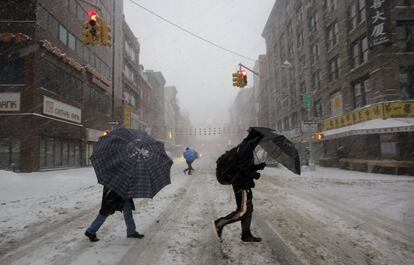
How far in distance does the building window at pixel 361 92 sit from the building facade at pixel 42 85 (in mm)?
17877

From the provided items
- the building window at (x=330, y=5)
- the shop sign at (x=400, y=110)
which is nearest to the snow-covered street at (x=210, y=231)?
the shop sign at (x=400, y=110)

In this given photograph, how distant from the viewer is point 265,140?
4988 mm

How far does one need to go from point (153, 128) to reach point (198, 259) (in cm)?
6365

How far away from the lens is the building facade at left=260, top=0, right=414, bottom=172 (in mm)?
20422

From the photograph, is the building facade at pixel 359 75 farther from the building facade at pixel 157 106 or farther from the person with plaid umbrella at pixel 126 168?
the building facade at pixel 157 106

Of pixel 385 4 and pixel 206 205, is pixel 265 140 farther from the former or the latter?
pixel 385 4

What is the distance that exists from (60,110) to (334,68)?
76.3 feet

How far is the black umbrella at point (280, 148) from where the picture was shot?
190 inches

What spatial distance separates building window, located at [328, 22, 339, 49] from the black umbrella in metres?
26.8

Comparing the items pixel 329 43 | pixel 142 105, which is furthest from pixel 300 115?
pixel 142 105

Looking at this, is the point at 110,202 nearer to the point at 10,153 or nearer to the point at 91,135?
the point at 10,153

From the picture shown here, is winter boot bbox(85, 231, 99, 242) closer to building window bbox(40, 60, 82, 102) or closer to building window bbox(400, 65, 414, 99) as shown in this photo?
building window bbox(40, 60, 82, 102)

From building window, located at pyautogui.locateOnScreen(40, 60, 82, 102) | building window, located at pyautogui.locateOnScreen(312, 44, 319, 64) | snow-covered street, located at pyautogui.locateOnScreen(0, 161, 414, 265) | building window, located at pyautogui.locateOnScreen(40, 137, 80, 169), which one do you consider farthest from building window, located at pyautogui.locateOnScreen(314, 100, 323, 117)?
snow-covered street, located at pyautogui.locateOnScreen(0, 161, 414, 265)

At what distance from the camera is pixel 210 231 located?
5977 mm
